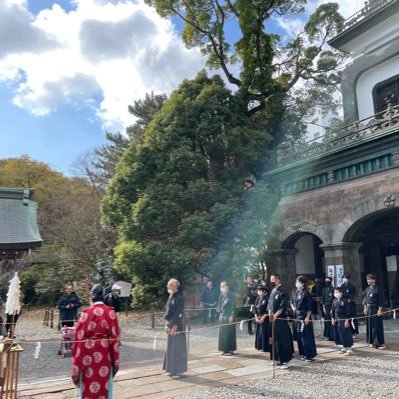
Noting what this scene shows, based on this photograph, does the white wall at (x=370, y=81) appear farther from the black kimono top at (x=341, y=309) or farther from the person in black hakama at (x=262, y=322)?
the person in black hakama at (x=262, y=322)

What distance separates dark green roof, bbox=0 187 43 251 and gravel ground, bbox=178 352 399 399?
18.1ft

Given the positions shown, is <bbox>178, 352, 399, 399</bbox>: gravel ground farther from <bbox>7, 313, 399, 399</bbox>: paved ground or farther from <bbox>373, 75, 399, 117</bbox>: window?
<bbox>373, 75, 399, 117</bbox>: window

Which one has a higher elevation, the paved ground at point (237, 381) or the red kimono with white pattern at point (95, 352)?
the red kimono with white pattern at point (95, 352)

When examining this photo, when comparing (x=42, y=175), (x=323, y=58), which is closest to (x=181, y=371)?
(x=323, y=58)

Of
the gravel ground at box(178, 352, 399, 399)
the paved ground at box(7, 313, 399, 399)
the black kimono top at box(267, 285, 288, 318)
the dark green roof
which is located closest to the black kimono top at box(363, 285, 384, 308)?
the paved ground at box(7, 313, 399, 399)

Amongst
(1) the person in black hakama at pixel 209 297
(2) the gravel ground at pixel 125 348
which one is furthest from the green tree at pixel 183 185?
(2) the gravel ground at pixel 125 348

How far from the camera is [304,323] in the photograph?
8.28m

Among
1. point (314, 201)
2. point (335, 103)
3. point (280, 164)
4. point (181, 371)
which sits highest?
point (335, 103)

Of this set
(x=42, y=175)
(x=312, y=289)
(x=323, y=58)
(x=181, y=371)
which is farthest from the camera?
(x=42, y=175)

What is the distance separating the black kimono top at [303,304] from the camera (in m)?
8.40

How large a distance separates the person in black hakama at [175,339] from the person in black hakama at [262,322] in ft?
6.78

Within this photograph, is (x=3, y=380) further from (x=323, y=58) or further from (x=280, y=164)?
(x=323, y=58)

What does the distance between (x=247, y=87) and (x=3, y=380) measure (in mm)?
14796

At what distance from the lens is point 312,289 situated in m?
13.6
